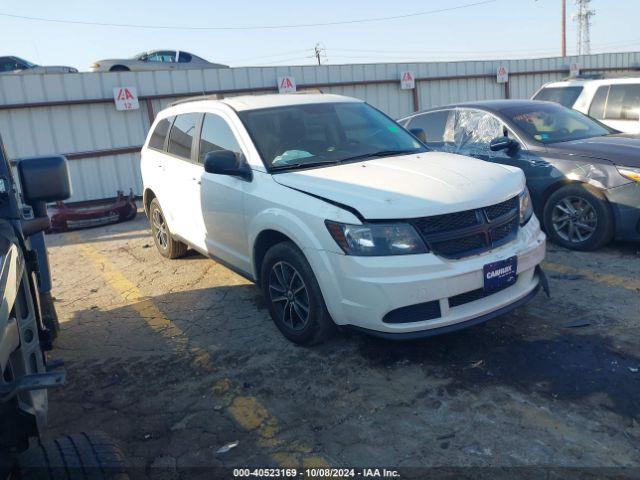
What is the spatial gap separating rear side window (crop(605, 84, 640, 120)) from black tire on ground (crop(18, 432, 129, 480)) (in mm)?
7976

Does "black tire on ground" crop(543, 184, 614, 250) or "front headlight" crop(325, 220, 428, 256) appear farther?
"black tire on ground" crop(543, 184, 614, 250)

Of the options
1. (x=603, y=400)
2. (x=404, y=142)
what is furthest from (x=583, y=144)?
(x=603, y=400)

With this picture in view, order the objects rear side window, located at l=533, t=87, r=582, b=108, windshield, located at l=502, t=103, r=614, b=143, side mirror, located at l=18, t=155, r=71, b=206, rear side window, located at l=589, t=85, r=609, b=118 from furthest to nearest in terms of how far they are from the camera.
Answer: rear side window, located at l=533, t=87, r=582, b=108 → rear side window, located at l=589, t=85, r=609, b=118 → windshield, located at l=502, t=103, r=614, b=143 → side mirror, located at l=18, t=155, r=71, b=206

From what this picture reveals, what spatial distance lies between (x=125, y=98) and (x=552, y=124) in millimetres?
8867

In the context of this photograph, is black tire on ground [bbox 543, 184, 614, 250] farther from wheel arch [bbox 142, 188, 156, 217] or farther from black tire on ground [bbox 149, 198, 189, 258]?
wheel arch [bbox 142, 188, 156, 217]

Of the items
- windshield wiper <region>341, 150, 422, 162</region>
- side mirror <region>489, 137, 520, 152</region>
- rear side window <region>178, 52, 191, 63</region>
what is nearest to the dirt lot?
windshield wiper <region>341, 150, 422, 162</region>

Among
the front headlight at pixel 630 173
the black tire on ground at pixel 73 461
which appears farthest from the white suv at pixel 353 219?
the front headlight at pixel 630 173

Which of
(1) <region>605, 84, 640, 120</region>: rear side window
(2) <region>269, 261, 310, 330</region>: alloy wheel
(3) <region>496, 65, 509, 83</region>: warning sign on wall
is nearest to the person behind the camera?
(2) <region>269, 261, 310, 330</region>: alloy wheel

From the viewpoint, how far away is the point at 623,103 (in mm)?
7906

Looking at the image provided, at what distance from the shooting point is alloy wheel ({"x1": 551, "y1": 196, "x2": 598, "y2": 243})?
5.80 meters

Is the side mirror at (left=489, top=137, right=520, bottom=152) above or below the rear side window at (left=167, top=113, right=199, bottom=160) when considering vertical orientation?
below

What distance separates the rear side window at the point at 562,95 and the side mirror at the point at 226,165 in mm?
6236

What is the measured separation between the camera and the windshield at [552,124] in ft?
21.0

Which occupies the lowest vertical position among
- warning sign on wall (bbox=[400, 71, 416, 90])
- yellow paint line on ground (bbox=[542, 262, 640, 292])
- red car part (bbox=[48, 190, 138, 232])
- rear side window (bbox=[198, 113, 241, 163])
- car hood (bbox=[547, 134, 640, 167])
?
yellow paint line on ground (bbox=[542, 262, 640, 292])
